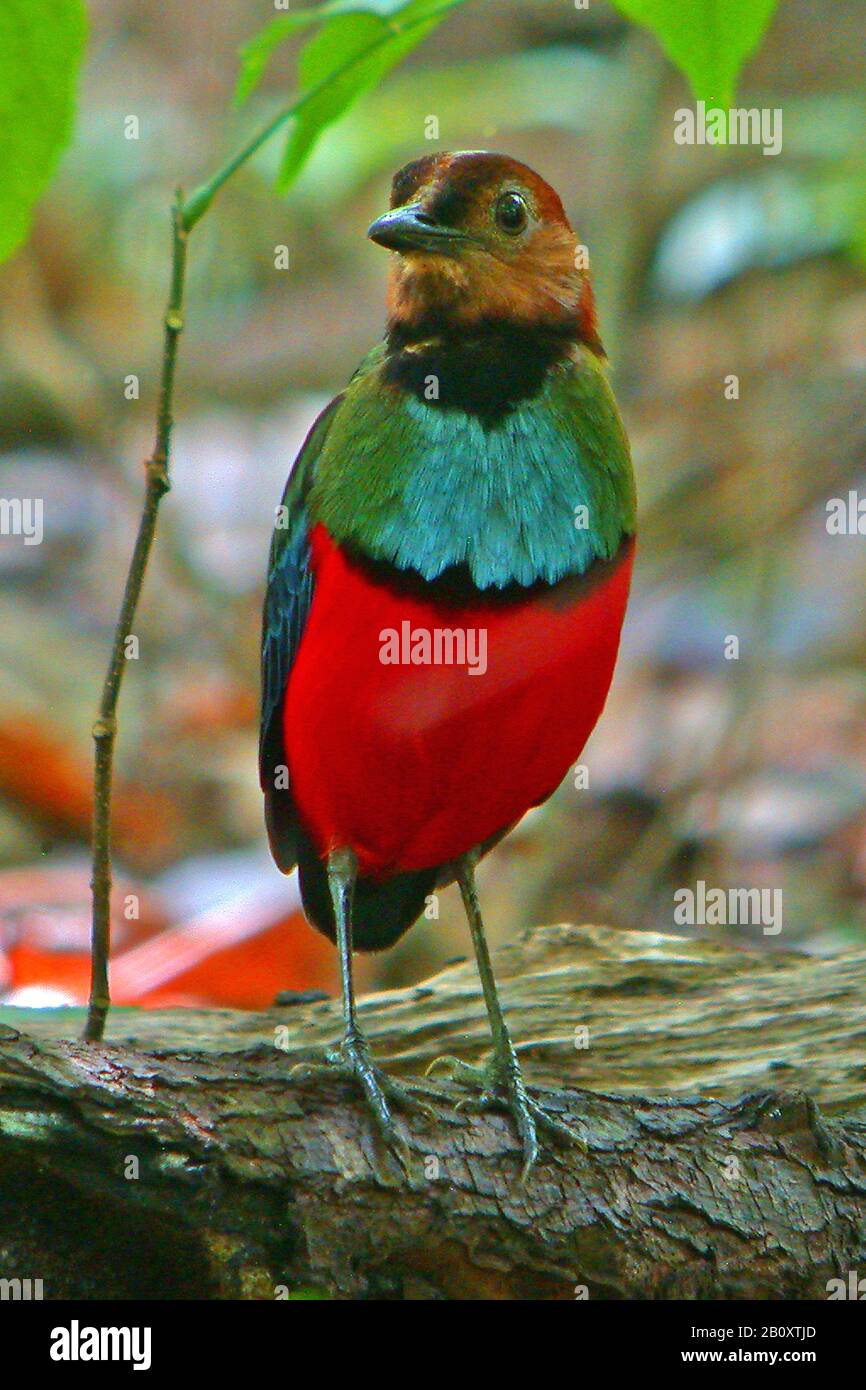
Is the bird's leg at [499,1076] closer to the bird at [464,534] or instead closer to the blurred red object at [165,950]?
the bird at [464,534]

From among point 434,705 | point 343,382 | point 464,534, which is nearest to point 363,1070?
point 434,705

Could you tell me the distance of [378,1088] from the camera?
351 cm

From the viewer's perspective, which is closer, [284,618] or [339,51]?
[339,51]

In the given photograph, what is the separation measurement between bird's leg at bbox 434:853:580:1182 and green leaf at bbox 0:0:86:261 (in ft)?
6.46

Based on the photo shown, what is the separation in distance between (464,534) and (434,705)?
1.31 ft

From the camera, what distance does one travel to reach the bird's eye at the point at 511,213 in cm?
393

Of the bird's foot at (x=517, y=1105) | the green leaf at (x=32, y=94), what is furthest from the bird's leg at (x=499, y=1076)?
the green leaf at (x=32, y=94)

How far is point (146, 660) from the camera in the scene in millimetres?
9930

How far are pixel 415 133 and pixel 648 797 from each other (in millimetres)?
4461

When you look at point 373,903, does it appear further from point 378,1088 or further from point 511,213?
point 511,213

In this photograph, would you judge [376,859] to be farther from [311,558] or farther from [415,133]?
[415,133]

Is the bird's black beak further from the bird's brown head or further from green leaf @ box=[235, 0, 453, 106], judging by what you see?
green leaf @ box=[235, 0, 453, 106]

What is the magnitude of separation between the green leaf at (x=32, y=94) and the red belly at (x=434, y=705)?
1.06m

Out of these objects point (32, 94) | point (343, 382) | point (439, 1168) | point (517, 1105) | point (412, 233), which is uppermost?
point (343, 382)
